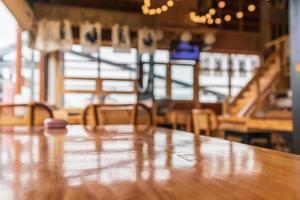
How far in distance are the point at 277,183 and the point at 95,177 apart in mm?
339

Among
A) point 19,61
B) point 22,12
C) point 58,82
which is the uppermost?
point 22,12

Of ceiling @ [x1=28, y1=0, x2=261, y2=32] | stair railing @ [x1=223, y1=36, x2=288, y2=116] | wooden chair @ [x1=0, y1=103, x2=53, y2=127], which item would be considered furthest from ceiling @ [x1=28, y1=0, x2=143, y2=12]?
wooden chair @ [x1=0, y1=103, x2=53, y2=127]

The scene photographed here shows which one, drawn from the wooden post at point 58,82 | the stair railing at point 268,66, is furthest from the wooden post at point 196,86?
the wooden post at point 58,82

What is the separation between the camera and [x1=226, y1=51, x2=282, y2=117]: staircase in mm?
8344

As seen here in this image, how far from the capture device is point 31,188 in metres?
0.57

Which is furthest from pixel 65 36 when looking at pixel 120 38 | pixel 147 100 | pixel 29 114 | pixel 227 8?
pixel 227 8

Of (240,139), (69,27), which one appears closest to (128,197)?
(240,139)

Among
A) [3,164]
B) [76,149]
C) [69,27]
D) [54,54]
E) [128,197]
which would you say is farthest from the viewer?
[54,54]

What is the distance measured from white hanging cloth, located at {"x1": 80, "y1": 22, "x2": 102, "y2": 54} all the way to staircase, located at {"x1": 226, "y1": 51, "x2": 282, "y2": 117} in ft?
11.5

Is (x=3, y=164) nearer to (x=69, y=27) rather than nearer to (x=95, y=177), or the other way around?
(x=95, y=177)

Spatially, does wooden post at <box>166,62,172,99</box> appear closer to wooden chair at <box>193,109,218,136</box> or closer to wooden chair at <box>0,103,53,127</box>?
wooden chair at <box>193,109,218,136</box>

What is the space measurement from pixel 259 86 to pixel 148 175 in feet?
27.4

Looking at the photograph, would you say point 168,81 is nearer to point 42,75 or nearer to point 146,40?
point 146,40

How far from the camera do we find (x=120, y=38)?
7.29 m
